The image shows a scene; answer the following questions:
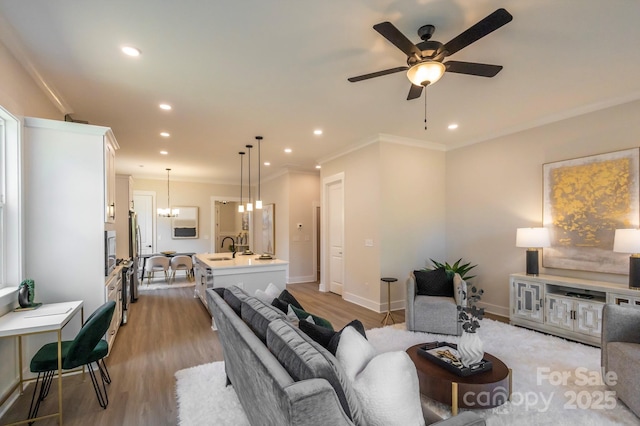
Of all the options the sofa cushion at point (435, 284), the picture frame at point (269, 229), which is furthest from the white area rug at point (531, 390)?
the picture frame at point (269, 229)

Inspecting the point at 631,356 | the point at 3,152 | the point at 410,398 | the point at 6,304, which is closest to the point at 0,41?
the point at 3,152

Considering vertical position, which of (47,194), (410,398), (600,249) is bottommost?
(410,398)

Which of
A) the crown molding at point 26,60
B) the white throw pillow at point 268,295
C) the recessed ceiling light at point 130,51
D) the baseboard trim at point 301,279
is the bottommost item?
the baseboard trim at point 301,279

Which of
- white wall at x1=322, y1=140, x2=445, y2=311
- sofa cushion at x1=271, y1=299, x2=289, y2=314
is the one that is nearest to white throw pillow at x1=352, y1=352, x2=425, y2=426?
sofa cushion at x1=271, y1=299, x2=289, y2=314

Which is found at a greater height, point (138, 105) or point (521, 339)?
point (138, 105)

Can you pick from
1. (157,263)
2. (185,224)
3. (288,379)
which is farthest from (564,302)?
(185,224)

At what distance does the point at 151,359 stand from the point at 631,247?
520cm

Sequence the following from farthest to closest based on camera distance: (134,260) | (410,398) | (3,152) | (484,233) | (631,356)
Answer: (134,260), (484,233), (3,152), (631,356), (410,398)

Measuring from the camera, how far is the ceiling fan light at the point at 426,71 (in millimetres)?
2217

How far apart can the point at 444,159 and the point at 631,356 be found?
13.4ft

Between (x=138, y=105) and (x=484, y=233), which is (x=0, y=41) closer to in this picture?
(x=138, y=105)

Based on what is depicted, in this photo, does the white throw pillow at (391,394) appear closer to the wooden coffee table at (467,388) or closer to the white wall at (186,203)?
the wooden coffee table at (467,388)

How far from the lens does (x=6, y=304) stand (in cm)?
240

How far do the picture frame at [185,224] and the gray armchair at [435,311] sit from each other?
23.9ft
